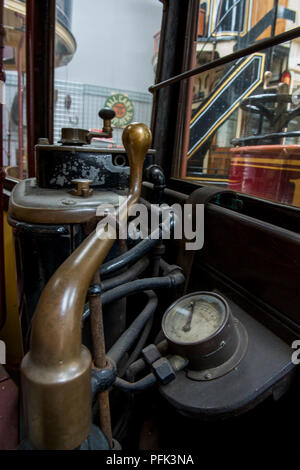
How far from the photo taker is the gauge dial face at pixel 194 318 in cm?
93

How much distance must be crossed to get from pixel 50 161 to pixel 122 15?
822 cm

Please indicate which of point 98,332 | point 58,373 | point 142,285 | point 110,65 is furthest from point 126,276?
point 110,65

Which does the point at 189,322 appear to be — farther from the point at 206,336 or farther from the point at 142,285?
the point at 142,285

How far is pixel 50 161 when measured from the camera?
1.18m

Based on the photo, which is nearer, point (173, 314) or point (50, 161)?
point (173, 314)

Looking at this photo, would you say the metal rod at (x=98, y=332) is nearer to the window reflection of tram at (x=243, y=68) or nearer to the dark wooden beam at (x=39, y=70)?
the dark wooden beam at (x=39, y=70)

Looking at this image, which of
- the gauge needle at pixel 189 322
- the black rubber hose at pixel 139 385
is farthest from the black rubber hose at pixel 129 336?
the gauge needle at pixel 189 322

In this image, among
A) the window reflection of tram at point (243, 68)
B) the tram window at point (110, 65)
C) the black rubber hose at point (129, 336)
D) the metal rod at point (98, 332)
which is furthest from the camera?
the tram window at point (110, 65)

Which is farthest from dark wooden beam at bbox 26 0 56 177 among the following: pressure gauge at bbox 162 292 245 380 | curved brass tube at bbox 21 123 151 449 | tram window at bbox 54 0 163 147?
tram window at bbox 54 0 163 147

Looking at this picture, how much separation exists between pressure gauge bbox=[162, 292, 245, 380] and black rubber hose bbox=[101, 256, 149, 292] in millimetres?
214

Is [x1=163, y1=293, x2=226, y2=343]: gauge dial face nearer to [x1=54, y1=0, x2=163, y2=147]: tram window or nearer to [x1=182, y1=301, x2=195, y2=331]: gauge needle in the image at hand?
[x1=182, y1=301, x2=195, y2=331]: gauge needle

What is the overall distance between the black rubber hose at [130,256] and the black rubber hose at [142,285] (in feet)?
0.24

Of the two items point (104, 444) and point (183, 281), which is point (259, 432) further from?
point (104, 444)

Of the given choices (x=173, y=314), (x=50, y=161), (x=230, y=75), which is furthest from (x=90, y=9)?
(x=173, y=314)
